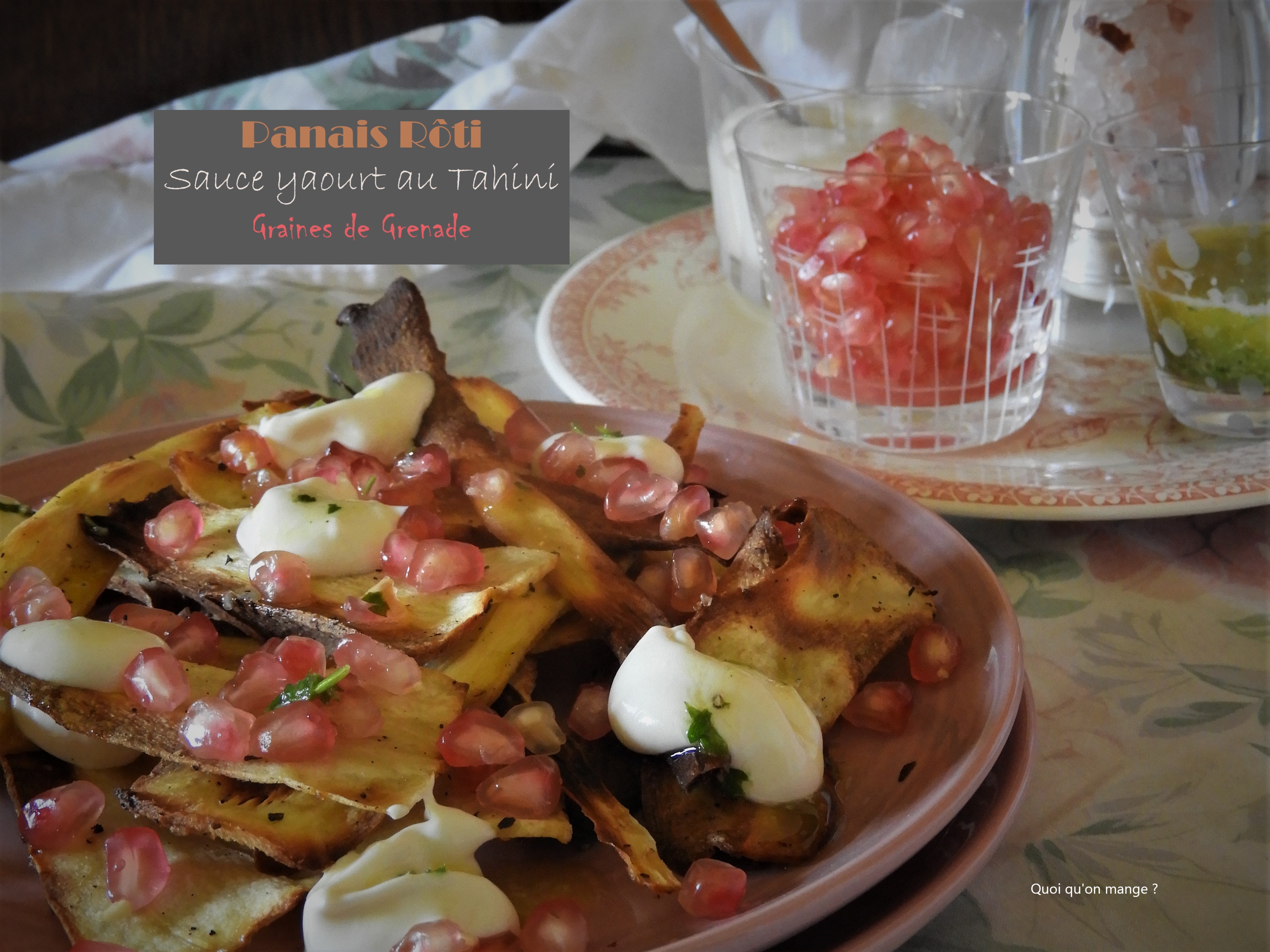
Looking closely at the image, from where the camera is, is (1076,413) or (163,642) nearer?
(163,642)

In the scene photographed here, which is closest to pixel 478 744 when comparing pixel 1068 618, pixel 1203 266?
pixel 1068 618

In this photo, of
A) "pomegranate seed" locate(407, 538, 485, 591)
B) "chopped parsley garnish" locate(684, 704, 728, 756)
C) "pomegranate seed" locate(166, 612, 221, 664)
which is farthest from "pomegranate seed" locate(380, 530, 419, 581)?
"chopped parsley garnish" locate(684, 704, 728, 756)

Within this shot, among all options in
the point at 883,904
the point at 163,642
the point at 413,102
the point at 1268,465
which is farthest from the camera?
the point at 413,102

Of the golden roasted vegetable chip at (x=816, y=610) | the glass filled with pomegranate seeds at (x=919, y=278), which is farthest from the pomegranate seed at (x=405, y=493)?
the glass filled with pomegranate seeds at (x=919, y=278)

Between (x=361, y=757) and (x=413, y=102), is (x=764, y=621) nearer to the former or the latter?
(x=361, y=757)

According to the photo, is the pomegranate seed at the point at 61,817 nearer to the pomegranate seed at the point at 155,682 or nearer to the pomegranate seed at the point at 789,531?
the pomegranate seed at the point at 155,682

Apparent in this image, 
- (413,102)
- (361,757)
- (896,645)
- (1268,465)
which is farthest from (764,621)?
(413,102)
